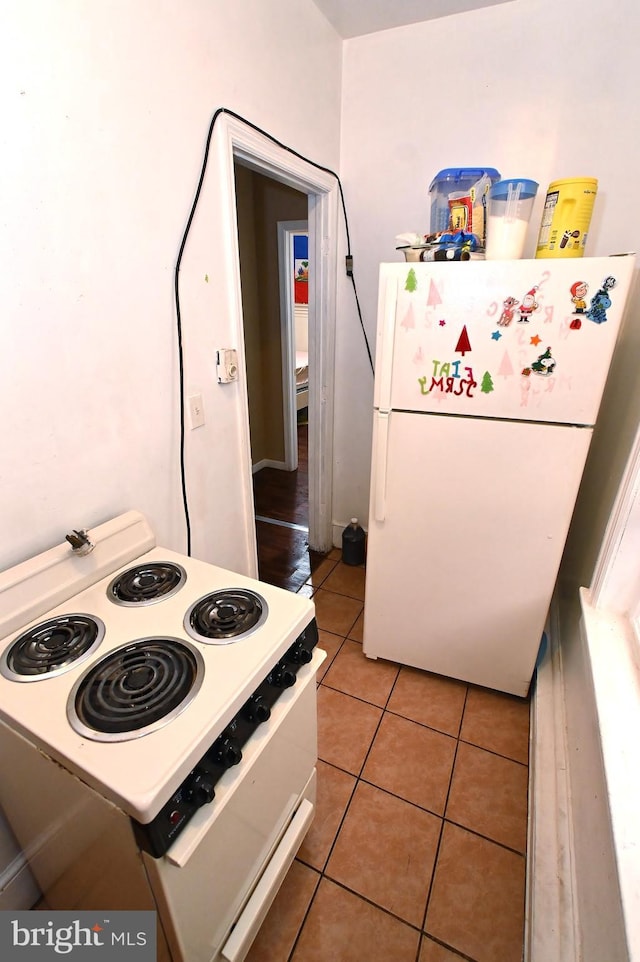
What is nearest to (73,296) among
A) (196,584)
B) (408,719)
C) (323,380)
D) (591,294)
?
(196,584)

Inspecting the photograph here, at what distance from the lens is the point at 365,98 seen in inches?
78.3

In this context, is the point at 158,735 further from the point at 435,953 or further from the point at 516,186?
the point at 516,186

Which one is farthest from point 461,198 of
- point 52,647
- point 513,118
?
point 52,647

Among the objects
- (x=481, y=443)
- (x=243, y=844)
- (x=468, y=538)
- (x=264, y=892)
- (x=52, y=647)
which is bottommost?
(x=264, y=892)

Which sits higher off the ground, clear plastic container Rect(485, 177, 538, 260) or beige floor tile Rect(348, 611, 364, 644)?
clear plastic container Rect(485, 177, 538, 260)

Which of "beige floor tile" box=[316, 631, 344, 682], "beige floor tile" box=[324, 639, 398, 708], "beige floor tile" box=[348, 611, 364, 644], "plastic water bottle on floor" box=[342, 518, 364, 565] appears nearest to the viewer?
"beige floor tile" box=[324, 639, 398, 708]

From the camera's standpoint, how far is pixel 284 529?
3066 millimetres

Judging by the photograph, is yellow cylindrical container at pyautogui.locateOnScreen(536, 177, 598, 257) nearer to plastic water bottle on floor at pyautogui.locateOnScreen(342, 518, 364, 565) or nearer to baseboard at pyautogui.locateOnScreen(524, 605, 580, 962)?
baseboard at pyautogui.locateOnScreen(524, 605, 580, 962)

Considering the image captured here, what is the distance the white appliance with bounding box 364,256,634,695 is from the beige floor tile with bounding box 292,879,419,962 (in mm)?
833

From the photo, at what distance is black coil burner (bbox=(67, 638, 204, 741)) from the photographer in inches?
29.6

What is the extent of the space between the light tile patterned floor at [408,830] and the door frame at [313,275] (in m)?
0.82

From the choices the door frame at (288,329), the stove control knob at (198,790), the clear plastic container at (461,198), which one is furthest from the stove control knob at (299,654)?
the door frame at (288,329)

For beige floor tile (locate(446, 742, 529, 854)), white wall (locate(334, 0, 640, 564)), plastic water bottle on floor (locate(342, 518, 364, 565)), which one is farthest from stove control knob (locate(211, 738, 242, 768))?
plastic water bottle on floor (locate(342, 518, 364, 565))

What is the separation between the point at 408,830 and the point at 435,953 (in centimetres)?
27
